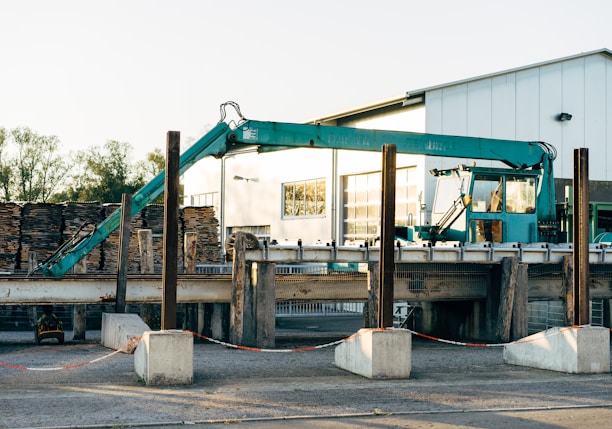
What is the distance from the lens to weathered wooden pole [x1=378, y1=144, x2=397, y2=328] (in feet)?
50.4

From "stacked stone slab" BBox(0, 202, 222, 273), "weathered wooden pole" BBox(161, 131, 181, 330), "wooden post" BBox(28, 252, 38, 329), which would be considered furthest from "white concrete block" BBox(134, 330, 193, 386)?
"stacked stone slab" BBox(0, 202, 222, 273)

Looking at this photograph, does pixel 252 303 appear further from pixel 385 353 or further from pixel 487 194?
pixel 487 194

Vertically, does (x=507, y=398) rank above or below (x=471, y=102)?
below

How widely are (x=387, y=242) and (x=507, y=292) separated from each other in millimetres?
7758

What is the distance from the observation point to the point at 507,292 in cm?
2234

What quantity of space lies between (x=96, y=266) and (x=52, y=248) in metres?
1.44

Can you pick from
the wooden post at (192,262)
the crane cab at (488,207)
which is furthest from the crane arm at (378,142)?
the wooden post at (192,262)

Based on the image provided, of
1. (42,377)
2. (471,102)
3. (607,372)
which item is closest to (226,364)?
(42,377)

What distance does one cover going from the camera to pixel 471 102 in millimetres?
30344

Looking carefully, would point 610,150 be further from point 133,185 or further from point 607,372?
point 133,185

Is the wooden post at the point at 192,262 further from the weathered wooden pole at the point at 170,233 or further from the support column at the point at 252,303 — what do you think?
the weathered wooden pole at the point at 170,233

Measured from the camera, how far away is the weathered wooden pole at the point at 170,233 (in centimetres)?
1438

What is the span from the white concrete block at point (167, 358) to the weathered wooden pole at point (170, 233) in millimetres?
333

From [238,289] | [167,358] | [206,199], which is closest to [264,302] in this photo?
[238,289]
